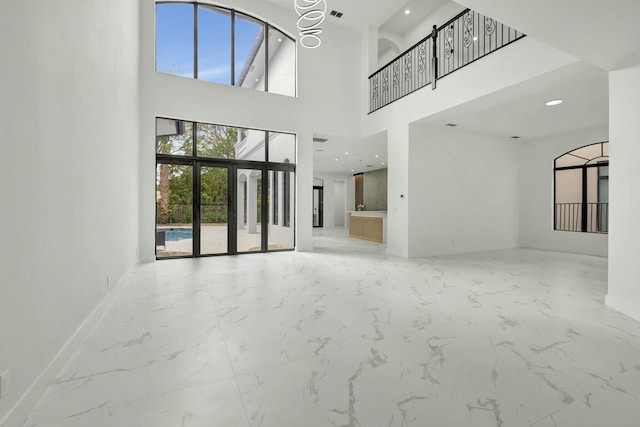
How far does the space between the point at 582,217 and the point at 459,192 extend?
12.1ft

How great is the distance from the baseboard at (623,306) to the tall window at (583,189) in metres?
5.56

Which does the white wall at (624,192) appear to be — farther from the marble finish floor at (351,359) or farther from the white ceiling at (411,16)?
the white ceiling at (411,16)

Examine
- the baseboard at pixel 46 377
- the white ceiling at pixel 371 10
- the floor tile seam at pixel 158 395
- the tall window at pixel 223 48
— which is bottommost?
the floor tile seam at pixel 158 395

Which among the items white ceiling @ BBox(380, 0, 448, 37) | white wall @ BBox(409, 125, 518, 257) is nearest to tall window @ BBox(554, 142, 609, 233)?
white wall @ BBox(409, 125, 518, 257)

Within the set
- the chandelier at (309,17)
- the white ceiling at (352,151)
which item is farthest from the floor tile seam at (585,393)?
the white ceiling at (352,151)

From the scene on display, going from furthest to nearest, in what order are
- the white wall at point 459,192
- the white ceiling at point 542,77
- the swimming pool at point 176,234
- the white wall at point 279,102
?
the white wall at point 459,192 → the swimming pool at point 176,234 → the white wall at point 279,102 → the white ceiling at point 542,77

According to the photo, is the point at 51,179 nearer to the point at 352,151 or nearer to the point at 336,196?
the point at 352,151

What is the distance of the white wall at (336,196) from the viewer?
1755 cm

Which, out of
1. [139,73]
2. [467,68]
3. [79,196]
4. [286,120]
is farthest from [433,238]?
[139,73]

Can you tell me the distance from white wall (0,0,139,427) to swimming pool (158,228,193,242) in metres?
2.93

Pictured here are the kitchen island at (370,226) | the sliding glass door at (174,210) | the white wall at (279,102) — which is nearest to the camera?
the white wall at (279,102)

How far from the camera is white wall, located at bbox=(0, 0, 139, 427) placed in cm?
154

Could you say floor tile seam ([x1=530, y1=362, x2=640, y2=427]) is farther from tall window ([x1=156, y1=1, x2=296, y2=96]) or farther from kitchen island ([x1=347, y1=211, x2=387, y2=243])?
kitchen island ([x1=347, y1=211, x2=387, y2=243])

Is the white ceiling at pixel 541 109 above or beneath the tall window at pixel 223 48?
beneath
